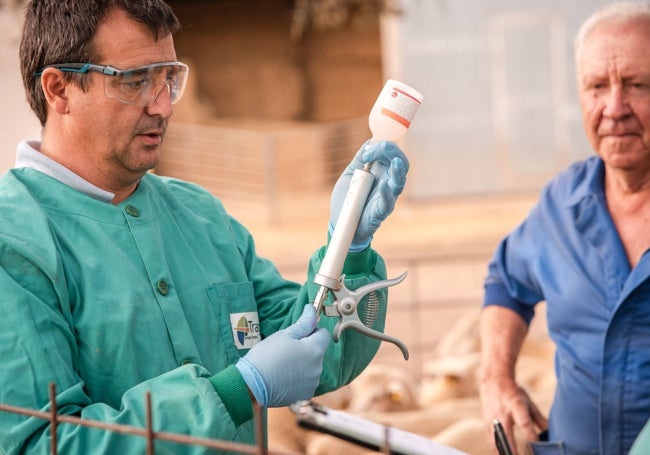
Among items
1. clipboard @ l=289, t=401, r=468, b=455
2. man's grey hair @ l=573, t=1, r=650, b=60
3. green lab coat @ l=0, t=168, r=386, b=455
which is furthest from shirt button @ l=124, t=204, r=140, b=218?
man's grey hair @ l=573, t=1, r=650, b=60

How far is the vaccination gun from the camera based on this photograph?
1.94 meters

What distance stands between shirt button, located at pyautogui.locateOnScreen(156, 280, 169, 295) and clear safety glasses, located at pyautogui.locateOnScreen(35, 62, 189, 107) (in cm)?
31

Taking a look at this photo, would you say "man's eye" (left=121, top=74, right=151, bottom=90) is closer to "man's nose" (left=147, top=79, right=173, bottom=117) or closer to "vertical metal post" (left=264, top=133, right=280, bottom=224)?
"man's nose" (left=147, top=79, right=173, bottom=117)

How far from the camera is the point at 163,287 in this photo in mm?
1982

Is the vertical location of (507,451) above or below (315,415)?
below

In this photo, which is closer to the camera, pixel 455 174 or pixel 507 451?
pixel 507 451

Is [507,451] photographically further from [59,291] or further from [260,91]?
[260,91]

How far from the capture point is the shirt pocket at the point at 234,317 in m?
2.07

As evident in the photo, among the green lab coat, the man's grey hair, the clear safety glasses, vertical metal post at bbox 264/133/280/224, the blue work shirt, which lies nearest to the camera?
the green lab coat

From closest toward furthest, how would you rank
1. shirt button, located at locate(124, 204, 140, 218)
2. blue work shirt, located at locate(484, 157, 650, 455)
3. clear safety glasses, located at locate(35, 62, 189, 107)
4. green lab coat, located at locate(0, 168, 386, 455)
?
1. green lab coat, located at locate(0, 168, 386, 455)
2. clear safety glasses, located at locate(35, 62, 189, 107)
3. shirt button, located at locate(124, 204, 140, 218)
4. blue work shirt, located at locate(484, 157, 650, 455)

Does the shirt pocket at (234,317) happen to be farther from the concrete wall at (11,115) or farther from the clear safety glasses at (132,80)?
the concrete wall at (11,115)

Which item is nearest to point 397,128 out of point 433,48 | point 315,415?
point 315,415

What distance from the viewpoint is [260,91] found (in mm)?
13297

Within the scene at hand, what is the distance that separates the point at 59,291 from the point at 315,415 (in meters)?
0.54
